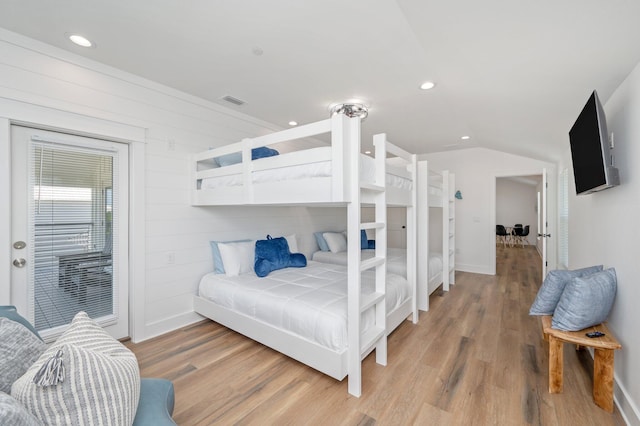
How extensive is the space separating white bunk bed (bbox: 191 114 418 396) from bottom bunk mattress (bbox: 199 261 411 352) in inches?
2.3

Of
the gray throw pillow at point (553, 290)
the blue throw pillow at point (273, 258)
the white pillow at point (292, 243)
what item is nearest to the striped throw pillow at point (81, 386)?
the blue throw pillow at point (273, 258)

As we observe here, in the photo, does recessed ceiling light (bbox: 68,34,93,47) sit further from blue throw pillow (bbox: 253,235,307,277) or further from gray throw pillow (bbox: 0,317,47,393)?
blue throw pillow (bbox: 253,235,307,277)

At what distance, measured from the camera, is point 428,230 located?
404cm

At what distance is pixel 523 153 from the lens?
190 inches

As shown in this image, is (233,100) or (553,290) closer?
(553,290)

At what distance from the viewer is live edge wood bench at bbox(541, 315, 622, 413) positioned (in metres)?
1.68

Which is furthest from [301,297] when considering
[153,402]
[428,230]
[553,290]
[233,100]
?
[428,230]

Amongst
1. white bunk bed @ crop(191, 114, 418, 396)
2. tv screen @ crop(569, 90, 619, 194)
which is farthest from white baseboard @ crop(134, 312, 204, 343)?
tv screen @ crop(569, 90, 619, 194)

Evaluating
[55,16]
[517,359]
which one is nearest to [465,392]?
[517,359]

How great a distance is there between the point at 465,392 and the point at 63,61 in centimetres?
399

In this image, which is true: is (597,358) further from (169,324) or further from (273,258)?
(169,324)

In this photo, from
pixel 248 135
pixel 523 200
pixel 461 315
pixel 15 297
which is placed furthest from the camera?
pixel 523 200

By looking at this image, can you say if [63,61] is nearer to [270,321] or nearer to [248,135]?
[248,135]

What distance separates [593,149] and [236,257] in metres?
3.30
